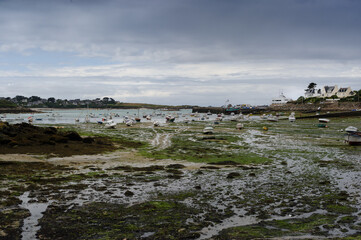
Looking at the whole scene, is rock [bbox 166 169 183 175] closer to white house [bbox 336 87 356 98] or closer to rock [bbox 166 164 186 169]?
rock [bbox 166 164 186 169]

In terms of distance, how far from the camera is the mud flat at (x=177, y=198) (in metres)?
10.6

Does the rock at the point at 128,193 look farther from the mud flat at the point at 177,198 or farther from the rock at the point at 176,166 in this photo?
the rock at the point at 176,166

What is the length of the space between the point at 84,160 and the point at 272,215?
16803 mm

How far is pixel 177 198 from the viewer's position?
14.7 m

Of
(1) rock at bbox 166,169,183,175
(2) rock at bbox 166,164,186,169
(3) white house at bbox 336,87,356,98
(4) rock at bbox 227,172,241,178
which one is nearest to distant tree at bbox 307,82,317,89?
(3) white house at bbox 336,87,356,98

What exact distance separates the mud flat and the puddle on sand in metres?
0.04

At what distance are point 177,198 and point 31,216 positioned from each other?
6290 mm

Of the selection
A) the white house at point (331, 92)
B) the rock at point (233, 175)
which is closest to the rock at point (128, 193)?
the rock at point (233, 175)

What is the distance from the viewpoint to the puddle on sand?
1004 centimetres

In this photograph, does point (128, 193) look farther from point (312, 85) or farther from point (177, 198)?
point (312, 85)

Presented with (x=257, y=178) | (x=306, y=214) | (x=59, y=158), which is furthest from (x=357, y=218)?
(x=59, y=158)

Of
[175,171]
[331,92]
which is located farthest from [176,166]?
[331,92]

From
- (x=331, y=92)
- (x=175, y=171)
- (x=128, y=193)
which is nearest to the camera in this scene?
(x=128, y=193)

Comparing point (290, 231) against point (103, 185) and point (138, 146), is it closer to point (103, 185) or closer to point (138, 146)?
point (103, 185)
